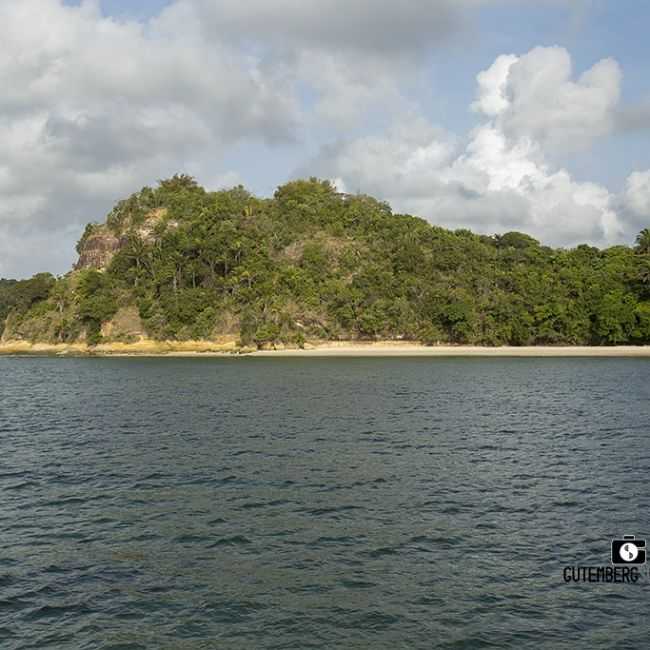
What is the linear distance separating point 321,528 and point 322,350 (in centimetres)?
10066

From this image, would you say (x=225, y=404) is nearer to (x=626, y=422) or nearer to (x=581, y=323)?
(x=626, y=422)

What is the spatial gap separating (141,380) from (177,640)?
200 feet

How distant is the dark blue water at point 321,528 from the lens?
39.2 ft

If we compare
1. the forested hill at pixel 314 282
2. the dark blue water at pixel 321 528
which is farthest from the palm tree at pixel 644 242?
the dark blue water at pixel 321 528

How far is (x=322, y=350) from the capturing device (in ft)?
388

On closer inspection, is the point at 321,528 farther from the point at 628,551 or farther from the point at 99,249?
the point at 99,249

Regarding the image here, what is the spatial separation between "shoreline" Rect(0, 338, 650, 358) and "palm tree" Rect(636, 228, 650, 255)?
25638mm

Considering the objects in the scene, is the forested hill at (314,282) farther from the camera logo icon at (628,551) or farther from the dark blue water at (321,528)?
the camera logo icon at (628,551)

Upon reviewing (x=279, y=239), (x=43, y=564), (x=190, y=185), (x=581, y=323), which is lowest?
(x=43, y=564)

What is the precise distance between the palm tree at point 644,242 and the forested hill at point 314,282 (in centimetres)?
22

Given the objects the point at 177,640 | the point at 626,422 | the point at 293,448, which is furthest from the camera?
the point at 626,422

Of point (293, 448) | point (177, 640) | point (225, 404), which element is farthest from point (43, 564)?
point (225, 404)

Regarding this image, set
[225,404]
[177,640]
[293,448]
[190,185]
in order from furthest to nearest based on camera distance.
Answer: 1. [190,185]
2. [225,404]
3. [293,448]
4. [177,640]

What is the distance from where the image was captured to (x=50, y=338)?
474 ft
